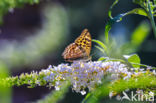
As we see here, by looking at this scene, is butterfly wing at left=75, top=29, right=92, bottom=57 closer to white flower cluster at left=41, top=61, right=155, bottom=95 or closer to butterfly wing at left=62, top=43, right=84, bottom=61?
butterfly wing at left=62, top=43, right=84, bottom=61

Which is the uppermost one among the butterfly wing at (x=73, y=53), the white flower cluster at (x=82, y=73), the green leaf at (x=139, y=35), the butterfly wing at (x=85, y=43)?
the butterfly wing at (x=85, y=43)

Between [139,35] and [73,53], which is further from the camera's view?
[73,53]

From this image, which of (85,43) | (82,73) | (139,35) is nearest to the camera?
(139,35)

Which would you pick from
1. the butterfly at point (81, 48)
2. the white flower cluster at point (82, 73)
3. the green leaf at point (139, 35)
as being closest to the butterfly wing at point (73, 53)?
the butterfly at point (81, 48)

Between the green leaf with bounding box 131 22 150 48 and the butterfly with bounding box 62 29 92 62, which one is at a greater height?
the butterfly with bounding box 62 29 92 62

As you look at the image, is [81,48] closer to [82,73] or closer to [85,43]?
[85,43]

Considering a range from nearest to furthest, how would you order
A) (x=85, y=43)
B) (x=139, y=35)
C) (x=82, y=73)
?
(x=139, y=35) < (x=82, y=73) < (x=85, y=43)

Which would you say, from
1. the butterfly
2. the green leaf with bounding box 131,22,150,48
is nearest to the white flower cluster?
the butterfly

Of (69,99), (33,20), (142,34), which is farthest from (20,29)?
(142,34)

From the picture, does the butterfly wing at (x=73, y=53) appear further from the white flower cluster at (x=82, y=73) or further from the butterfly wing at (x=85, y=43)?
the white flower cluster at (x=82, y=73)

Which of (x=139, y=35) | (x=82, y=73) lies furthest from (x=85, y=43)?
(x=139, y=35)

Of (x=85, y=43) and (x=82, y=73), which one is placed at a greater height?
(x=85, y=43)
